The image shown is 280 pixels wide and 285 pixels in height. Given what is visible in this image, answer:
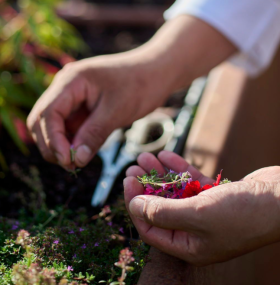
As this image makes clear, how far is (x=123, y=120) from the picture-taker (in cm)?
121

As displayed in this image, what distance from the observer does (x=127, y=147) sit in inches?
55.3

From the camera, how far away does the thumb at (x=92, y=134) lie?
106 centimetres

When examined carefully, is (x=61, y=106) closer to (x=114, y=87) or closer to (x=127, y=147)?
(x=114, y=87)

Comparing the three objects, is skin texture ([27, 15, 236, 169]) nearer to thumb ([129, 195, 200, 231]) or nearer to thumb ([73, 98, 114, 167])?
thumb ([73, 98, 114, 167])

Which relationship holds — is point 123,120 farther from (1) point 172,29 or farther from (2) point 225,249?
(2) point 225,249

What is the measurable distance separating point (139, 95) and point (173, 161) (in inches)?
14.1

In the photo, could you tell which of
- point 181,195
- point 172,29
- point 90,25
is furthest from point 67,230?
point 90,25

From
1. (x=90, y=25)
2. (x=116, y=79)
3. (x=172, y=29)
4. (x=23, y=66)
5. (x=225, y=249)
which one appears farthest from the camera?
(x=90, y=25)

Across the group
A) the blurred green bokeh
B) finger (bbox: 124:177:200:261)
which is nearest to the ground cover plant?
finger (bbox: 124:177:200:261)

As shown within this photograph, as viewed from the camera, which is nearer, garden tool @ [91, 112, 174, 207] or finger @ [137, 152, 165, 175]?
finger @ [137, 152, 165, 175]

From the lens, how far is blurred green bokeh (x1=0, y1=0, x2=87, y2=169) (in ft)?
5.23

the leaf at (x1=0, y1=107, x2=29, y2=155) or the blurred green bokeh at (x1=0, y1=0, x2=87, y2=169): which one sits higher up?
the blurred green bokeh at (x1=0, y1=0, x2=87, y2=169)

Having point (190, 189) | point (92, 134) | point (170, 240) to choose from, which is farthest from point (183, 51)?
point (170, 240)

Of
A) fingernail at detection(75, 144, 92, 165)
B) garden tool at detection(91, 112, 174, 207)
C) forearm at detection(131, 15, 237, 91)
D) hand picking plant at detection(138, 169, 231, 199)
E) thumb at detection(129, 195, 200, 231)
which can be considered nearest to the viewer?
thumb at detection(129, 195, 200, 231)
